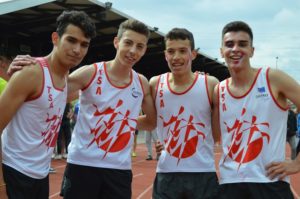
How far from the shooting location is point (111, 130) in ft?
11.1

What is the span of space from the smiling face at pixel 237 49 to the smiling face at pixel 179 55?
1.48 ft

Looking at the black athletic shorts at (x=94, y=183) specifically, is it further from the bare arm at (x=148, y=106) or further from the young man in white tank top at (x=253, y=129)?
the young man in white tank top at (x=253, y=129)

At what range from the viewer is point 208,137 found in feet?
11.5

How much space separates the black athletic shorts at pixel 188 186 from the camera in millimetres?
3369

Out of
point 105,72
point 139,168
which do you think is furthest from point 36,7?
point 105,72

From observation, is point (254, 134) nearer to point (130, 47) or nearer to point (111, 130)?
point (111, 130)

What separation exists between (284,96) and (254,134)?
0.33m

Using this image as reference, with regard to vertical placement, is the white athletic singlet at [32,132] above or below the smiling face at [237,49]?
below

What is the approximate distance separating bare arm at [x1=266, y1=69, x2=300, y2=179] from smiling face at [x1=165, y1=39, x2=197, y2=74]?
0.80m

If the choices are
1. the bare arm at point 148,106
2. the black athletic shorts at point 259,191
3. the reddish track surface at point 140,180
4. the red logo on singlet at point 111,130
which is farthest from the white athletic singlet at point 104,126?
the reddish track surface at point 140,180

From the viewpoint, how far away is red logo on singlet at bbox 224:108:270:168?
2.94 meters

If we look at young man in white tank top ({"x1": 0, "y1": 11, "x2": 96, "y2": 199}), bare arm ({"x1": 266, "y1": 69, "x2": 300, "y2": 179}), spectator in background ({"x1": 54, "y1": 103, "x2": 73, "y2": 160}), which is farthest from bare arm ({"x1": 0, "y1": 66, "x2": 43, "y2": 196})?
spectator in background ({"x1": 54, "y1": 103, "x2": 73, "y2": 160})

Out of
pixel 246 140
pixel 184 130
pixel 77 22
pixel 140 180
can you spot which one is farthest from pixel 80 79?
pixel 140 180

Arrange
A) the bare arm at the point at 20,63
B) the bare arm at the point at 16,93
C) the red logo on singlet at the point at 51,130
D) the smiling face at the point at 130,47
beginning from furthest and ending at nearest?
the smiling face at the point at 130,47 < the red logo on singlet at the point at 51,130 < the bare arm at the point at 20,63 < the bare arm at the point at 16,93
